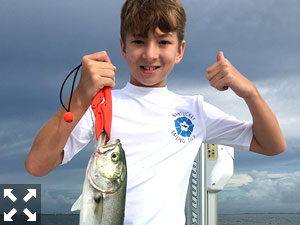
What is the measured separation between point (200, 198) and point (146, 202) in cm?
245

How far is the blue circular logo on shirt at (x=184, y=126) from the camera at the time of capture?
2764 millimetres

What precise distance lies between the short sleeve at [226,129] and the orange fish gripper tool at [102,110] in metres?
0.94

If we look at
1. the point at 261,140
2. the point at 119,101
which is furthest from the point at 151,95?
the point at 261,140

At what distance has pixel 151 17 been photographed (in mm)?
2523

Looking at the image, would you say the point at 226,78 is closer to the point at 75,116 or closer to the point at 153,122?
the point at 153,122

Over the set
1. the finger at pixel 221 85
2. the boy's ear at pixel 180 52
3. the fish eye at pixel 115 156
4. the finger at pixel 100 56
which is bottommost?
the fish eye at pixel 115 156

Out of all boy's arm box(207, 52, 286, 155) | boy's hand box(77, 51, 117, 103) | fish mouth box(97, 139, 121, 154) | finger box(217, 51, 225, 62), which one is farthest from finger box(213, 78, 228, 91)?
fish mouth box(97, 139, 121, 154)

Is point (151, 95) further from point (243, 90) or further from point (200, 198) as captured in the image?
point (200, 198)

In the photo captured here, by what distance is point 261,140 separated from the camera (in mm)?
2822

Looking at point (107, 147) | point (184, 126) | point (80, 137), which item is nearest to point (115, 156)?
point (107, 147)

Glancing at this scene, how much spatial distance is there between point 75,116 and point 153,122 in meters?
0.61

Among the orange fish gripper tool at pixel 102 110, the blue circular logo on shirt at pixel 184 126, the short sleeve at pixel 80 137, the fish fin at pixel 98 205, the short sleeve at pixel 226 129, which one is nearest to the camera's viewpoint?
the fish fin at pixel 98 205

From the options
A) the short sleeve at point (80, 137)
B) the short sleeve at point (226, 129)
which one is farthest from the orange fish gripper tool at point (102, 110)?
the short sleeve at point (226, 129)

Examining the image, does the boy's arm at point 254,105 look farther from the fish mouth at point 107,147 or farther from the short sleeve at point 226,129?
the fish mouth at point 107,147
